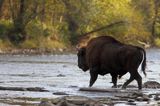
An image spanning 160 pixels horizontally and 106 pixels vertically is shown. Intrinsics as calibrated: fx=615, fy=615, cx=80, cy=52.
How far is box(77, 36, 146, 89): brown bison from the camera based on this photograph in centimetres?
2194

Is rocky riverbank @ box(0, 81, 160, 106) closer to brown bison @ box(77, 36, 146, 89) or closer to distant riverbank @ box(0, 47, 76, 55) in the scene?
brown bison @ box(77, 36, 146, 89)

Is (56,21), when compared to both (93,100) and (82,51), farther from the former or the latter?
(93,100)

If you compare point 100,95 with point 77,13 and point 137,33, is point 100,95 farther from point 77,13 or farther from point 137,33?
point 137,33

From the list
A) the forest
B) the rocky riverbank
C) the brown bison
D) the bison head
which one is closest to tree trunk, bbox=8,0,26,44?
the forest

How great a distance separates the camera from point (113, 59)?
22.4 metres

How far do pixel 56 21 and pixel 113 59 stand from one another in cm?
4906

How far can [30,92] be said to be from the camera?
19453 mm

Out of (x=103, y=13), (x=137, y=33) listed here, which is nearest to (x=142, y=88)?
(x=103, y=13)

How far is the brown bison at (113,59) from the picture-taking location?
21.9 meters

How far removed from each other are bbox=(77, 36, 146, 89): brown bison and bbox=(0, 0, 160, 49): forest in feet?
116

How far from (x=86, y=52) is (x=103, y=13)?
51.3 meters

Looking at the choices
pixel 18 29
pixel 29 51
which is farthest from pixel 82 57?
pixel 18 29

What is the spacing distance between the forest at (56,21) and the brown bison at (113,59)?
35222 millimetres

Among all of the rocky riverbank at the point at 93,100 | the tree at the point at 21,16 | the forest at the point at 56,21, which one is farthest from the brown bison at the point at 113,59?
the tree at the point at 21,16
